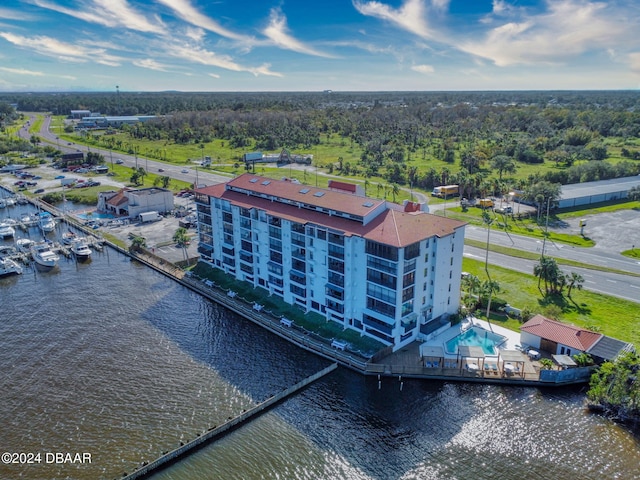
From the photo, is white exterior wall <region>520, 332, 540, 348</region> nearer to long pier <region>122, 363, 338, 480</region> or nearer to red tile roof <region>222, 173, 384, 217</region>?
red tile roof <region>222, 173, 384, 217</region>

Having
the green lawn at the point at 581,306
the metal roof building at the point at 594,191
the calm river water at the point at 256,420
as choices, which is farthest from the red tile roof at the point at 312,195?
the metal roof building at the point at 594,191

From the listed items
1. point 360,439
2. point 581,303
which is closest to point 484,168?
point 581,303

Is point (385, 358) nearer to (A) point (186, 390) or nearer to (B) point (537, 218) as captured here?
(A) point (186, 390)

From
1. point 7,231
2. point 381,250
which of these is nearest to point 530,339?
point 381,250

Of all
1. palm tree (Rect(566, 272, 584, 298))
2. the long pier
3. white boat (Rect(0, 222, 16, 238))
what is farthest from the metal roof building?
white boat (Rect(0, 222, 16, 238))

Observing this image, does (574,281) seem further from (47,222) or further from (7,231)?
(7,231)
